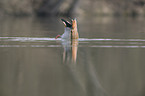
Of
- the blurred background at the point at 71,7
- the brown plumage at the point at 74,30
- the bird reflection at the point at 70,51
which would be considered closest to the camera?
the bird reflection at the point at 70,51

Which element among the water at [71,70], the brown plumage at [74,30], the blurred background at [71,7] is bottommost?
the water at [71,70]

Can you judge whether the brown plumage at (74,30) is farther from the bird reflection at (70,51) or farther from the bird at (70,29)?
the bird reflection at (70,51)

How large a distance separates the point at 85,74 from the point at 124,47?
3.82 m

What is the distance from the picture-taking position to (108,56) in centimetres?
831

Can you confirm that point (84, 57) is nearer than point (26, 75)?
No

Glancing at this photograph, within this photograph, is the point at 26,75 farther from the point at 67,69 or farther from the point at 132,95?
the point at 132,95

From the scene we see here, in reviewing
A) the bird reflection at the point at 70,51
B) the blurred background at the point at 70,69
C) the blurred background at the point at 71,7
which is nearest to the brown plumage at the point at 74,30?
the bird reflection at the point at 70,51

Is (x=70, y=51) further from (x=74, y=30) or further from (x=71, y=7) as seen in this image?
(x=71, y=7)

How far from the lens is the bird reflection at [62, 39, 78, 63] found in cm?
775

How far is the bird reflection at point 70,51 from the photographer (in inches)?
305

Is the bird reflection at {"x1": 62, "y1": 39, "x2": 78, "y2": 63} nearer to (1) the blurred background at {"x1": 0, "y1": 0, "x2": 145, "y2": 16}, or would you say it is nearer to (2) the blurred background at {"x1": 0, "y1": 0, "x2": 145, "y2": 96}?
(2) the blurred background at {"x1": 0, "y1": 0, "x2": 145, "y2": 96}

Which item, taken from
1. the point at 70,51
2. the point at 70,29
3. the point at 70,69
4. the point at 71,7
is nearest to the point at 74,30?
the point at 70,29

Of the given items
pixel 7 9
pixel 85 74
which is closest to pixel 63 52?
pixel 85 74

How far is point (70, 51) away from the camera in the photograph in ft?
29.2
